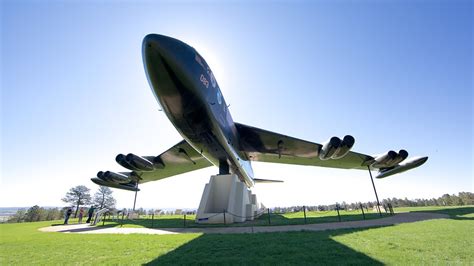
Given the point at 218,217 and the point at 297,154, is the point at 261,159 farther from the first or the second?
the point at 218,217

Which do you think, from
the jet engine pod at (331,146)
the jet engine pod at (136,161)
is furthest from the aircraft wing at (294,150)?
the jet engine pod at (136,161)

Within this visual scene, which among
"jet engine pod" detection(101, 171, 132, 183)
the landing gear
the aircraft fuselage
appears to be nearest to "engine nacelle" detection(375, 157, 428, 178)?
the landing gear

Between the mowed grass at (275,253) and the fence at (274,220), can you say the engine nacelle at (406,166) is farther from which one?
the mowed grass at (275,253)

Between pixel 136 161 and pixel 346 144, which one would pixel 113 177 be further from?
pixel 346 144

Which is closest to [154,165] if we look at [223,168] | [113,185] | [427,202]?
[113,185]

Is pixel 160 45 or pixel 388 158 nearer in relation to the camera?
pixel 160 45

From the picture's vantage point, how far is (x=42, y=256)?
500cm

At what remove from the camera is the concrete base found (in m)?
12.1

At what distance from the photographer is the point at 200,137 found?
10430mm

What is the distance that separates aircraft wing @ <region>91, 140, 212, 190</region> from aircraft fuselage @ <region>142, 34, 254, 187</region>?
5.30 meters

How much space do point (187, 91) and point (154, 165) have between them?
37.3 feet

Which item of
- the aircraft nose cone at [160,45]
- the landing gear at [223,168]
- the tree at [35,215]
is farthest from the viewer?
the tree at [35,215]

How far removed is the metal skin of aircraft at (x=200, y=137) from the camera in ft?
22.2

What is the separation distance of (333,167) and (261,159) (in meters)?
7.69
